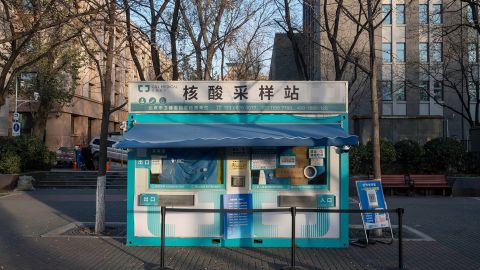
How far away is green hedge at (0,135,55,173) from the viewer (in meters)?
21.0

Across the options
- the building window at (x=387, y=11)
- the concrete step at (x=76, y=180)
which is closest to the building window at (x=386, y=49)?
the building window at (x=387, y=11)

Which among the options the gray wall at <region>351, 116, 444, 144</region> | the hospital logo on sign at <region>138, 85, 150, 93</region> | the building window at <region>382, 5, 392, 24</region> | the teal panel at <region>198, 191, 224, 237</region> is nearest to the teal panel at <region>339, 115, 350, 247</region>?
the teal panel at <region>198, 191, 224, 237</region>

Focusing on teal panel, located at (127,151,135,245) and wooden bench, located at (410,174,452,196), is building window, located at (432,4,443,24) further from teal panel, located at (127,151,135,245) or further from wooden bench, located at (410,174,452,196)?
teal panel, located at (127,151,135,245)

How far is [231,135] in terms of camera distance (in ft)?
28.2

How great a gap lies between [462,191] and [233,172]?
12821 mm

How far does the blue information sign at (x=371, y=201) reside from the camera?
971 centimetres

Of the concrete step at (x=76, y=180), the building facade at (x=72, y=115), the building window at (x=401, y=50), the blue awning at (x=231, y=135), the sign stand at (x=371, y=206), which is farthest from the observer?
the building window at (x=401, y=50)

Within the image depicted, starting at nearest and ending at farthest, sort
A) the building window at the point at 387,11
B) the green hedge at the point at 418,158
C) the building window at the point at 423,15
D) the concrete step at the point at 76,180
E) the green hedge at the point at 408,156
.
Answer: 1. the building window at the point at 387,11
2. the green hedge at the point at 418,158
3. the green hedge at the point at 408,156
4. the concrete step at the point at 76,180
5. the building window at the point at 423,15

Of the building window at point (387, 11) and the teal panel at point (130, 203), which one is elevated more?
the building window at point (387, 11)

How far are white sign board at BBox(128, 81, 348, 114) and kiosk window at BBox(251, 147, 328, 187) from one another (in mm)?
808

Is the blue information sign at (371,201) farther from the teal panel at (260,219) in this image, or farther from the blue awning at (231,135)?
the teal panel at (260,219)

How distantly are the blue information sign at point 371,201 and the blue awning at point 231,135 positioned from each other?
1.50 metres

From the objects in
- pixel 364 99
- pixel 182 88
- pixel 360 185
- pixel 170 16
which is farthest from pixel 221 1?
pixel 364 99

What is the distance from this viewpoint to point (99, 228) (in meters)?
10.5
